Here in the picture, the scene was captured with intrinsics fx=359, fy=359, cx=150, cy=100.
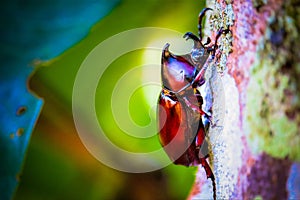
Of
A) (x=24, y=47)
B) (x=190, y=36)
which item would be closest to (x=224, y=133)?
(x=190, y=36)

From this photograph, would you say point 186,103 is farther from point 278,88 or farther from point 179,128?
point 278,88

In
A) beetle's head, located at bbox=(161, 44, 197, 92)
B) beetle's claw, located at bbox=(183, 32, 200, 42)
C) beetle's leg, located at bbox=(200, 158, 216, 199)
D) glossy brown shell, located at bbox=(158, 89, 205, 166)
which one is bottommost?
beetle's leg, located at bbox=(200, 158, 216, 199)

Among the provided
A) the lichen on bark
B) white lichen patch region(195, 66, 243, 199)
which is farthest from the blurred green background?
the lichen on bark

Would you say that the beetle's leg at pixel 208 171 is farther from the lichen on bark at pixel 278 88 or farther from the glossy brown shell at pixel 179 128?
the lichen on bark at pixel 278 88

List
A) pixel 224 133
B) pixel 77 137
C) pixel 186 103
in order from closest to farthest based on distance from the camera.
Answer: pixel 224 133
pixel 186 103
pixel 77 137

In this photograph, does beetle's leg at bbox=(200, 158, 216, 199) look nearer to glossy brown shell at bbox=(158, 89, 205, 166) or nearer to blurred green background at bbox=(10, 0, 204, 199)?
glossy brown shell at bbox=(158, 89, 205, 166)

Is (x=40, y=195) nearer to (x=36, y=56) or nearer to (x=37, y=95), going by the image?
(x=37, y=95)
